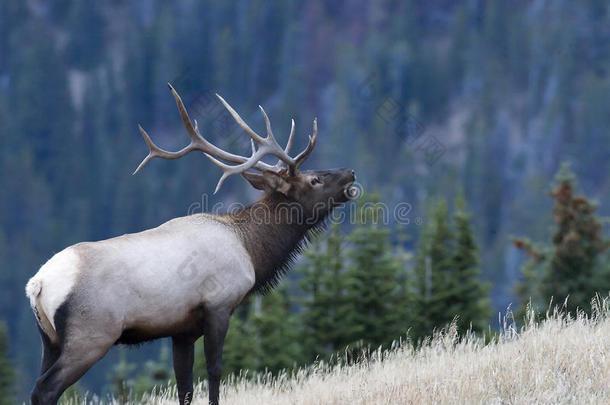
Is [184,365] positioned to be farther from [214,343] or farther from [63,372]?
[63,372]

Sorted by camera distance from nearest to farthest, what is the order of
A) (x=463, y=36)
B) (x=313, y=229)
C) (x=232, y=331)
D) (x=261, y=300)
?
1. (x=313, y=229)
2. (x=232, y=331)
3. (x=261, y=300)
4. (x=463, y=36)

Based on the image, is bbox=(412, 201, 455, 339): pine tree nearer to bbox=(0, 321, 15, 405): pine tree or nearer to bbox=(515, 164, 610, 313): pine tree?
bbox=(515, 164, 610, 313): pine tree

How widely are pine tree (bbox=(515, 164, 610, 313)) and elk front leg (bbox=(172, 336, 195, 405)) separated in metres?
18.1

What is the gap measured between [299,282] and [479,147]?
131 meters

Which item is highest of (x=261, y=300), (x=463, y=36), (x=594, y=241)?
(x=463, y=36)

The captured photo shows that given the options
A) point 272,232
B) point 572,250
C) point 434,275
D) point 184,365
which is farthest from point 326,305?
point 184,365

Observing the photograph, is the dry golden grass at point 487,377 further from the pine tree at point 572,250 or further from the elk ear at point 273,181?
the pine tree at point 572,250

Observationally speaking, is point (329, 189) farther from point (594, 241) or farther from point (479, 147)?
point (479, 147)

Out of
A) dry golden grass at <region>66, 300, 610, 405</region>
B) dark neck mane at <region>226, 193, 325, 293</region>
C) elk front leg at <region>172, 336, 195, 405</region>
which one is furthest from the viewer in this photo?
dark neck mane at <region>226, 193, 325, 293</region>

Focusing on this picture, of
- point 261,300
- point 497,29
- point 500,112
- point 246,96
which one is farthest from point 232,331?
point 497,29

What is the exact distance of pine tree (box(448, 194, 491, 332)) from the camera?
27.0 meters

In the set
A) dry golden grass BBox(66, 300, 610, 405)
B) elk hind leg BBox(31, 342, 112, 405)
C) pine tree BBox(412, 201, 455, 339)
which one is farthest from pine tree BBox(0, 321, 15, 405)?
elk hind leg BBox(31, 342, 112, 405)

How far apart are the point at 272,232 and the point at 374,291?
16591mm

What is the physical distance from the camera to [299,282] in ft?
85.5
